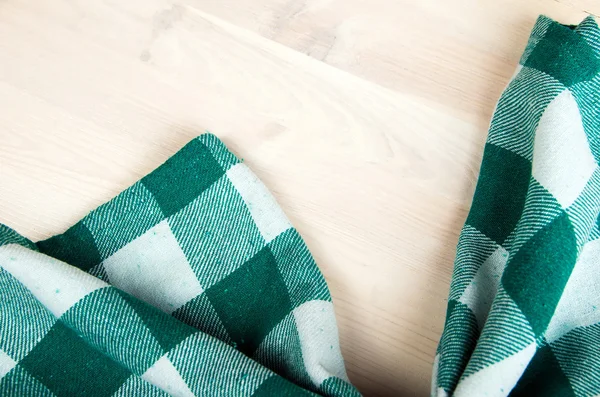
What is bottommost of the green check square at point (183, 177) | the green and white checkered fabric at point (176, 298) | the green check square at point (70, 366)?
the green check square at point (70, 366)

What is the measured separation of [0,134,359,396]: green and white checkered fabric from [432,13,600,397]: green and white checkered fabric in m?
0.11

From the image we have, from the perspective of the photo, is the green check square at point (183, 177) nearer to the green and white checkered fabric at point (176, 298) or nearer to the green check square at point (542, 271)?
the green and white checkered fabric at point (176, 298)

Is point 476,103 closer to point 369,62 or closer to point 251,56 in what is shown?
point 369,62

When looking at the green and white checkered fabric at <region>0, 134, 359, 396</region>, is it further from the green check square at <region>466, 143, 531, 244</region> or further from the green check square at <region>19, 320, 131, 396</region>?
the green check square at <region>466, 143, 531, 244</region>

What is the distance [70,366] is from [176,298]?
94 mm

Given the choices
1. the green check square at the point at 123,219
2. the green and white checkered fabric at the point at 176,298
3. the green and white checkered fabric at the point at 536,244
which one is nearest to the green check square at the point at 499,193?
the green and white checkered fabric at the point at 536,244

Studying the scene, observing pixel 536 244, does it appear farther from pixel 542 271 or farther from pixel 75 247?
pixel 75 247

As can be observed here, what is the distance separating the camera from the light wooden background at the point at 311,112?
1.59 feet

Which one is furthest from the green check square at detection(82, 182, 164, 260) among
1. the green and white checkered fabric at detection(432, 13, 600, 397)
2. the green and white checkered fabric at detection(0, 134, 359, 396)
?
the green and white checkered fabric at detection(432, 13, 600, 397)

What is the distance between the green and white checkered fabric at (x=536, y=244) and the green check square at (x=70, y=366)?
9.9 inches

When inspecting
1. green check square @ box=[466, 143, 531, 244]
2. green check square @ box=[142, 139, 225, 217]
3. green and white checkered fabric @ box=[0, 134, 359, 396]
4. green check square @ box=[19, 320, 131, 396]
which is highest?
green check square @ box=[466, 143, 531, 244]

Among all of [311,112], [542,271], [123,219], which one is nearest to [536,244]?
[542,271]

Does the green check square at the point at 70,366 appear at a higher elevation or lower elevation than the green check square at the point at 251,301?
lower

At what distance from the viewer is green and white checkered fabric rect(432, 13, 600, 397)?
40 centimetres
